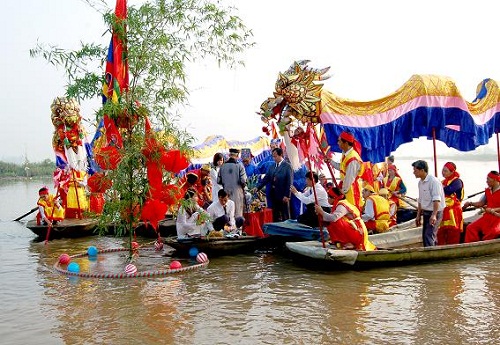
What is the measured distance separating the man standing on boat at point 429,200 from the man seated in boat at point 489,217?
1.07 m

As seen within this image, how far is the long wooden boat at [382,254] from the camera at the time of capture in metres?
7.84

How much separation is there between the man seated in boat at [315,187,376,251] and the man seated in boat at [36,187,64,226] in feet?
24.8

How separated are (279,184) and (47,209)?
19.6 ft

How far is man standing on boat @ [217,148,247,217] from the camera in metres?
10.9

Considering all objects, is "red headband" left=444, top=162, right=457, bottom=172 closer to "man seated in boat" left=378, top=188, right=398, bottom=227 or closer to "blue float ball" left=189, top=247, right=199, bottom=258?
"man seated in boat" left=378, top=188, right=398, bottom=227

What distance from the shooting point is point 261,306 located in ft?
21.3

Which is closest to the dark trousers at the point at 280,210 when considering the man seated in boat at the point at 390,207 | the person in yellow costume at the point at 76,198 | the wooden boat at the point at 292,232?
the wooden boat at the point at 292,232

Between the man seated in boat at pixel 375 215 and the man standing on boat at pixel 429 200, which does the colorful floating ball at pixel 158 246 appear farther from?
the man standing on boat at pixel 429 200

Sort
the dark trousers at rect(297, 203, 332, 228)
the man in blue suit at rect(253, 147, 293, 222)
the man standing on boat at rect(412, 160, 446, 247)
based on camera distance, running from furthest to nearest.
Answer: the man in blue suit at rect(253, 147, 293, 222) → the dark trousers at rect(297, 203, 332, 228) → the man standing on boat at rect(412, 160, 446, 247)

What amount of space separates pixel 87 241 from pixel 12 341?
748 cm

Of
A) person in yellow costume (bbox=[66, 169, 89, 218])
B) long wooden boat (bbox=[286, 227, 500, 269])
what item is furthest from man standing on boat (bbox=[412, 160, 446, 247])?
person in yellow costume (bbox=[66, 169, 89, 218])

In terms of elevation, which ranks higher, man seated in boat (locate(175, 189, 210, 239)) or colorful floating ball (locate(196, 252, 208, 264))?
man seated in boat (locate(175, 189, 210, 239))

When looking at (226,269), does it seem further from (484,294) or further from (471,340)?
(471,340)

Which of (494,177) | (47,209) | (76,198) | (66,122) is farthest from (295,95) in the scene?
(76,198)
